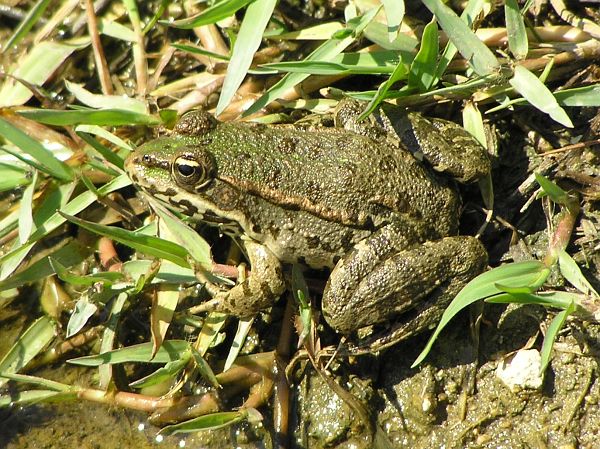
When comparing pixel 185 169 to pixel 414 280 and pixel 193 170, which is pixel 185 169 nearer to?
pixel 193 170

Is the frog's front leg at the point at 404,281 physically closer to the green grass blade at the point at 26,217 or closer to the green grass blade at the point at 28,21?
the green grass blade at the point at 26,217

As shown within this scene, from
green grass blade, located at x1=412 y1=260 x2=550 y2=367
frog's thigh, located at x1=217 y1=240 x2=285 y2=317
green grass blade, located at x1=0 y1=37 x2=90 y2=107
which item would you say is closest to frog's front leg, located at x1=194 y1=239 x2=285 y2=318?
frog's thigh, located at x1=217 y1=240 x2=285 y2=317

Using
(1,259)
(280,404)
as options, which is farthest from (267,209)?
(1,259)

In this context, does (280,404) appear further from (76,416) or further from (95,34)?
(95,34)

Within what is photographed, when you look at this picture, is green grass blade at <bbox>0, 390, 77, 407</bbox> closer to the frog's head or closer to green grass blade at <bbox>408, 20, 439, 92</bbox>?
the frog's head

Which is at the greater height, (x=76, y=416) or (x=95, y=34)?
(x=95, y=34)

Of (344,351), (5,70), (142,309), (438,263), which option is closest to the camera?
(438,263)
